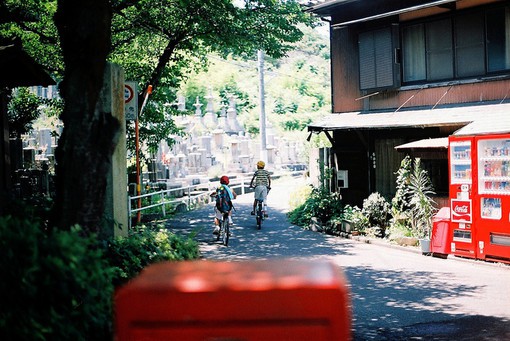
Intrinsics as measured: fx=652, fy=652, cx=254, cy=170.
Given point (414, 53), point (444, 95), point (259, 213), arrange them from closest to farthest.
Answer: point (444, 95) < point (414, 53) < point (259, 213)

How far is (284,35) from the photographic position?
21.8 meters

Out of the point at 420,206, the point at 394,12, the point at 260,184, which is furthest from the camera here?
the point at 260,184

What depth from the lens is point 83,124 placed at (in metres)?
5.70

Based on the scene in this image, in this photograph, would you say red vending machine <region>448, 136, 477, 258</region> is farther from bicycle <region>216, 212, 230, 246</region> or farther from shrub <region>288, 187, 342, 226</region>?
shrub <region>288, 187, 342, 226</region>

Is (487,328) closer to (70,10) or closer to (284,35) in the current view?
(70,10)

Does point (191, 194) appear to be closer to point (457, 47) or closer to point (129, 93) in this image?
point (457, 47)

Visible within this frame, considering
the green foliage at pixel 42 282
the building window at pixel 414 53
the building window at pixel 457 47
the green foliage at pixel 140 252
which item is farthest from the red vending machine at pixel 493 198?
the green foliage at pixel 42 282

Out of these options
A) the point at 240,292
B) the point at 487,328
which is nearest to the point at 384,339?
the point at 487,328

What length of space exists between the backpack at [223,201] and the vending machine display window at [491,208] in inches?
242

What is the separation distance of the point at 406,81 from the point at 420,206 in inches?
175

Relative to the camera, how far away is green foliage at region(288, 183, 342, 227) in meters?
20.8

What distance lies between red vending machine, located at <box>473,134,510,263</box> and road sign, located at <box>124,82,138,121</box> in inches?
288

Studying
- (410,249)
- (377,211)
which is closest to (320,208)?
(377,211)

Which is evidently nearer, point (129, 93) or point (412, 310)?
point (412, 310)
